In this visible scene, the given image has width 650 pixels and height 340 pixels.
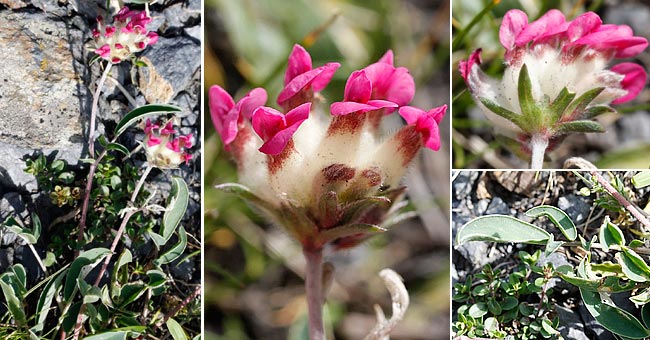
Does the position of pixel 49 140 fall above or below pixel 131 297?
above

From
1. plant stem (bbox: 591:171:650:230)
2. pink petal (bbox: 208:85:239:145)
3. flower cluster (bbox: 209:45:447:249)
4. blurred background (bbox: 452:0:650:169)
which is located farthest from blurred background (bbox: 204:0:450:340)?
plant stem (bbox: 591:171:650:230)

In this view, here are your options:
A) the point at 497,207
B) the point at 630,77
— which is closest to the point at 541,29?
A: the point at 630,77

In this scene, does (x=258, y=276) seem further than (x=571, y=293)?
Yes

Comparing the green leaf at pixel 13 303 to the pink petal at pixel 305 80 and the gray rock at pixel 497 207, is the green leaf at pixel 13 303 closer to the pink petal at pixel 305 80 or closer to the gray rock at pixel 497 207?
the pink petal at pixel 305 80

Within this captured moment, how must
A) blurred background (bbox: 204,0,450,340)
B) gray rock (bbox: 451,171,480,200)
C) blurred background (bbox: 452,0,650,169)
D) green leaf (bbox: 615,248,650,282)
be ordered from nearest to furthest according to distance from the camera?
1. green leaf (bbox: 615,248,650,282)
2. gray rock (bbox: 451,171,480,200)
3. blurred background (bbox: 452,0,650,169)
4. blurred background (bbox: 204,0,450,340)

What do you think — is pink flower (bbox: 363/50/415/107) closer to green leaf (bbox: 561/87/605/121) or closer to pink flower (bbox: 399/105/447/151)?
pink flower (bbox: 399/105/447/151)

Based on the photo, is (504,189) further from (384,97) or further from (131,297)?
(131,297)

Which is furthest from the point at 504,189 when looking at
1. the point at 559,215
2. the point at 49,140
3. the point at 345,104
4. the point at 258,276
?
the point at 49,140
